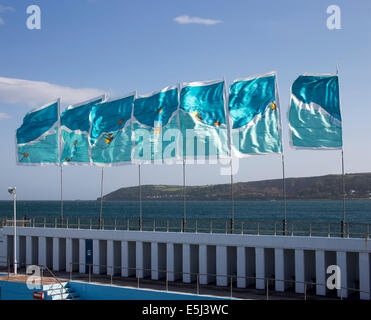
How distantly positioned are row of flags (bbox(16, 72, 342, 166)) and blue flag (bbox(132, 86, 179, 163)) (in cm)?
6

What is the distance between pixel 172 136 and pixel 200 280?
360 inches

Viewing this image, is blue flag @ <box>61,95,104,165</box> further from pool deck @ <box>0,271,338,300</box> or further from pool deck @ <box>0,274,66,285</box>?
pool deck @ <box>0,274,66,285</box>

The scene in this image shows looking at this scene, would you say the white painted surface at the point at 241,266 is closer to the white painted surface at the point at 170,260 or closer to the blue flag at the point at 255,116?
the white painted surface at the point at 170,260

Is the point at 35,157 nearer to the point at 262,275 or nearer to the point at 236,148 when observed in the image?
the point at 236,148

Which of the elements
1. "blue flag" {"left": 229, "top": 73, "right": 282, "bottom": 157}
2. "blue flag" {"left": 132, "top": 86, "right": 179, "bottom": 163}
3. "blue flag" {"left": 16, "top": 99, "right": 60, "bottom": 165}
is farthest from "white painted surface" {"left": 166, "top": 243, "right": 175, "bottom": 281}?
"blue flag" {"left": 16, "top": 99, "right": 60, "bottom": 165}

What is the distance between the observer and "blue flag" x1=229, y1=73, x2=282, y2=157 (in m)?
32.6

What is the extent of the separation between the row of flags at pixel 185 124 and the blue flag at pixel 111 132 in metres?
0.07

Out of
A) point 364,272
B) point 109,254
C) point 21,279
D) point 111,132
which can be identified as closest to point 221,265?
point 364,272

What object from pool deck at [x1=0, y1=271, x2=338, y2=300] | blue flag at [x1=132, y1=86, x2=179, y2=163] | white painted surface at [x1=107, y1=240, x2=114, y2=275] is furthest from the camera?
white painted surface at [x1=107, y1=240, x2=114, y2=275]

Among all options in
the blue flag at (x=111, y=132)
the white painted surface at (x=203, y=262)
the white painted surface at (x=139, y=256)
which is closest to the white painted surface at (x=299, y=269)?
the white painted surface at (x=203, y=262)

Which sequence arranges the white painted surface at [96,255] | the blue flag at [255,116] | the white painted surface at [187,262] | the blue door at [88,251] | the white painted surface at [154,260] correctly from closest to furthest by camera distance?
the blue flag at [255,116] < the white painted surface at [187,262] < the white painted surface at [154,260] < the white painted surface at [96,255] < the blue door at [88,251]

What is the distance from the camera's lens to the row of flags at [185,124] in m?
31.6

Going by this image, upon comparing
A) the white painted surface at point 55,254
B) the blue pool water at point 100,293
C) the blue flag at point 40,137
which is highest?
the blue flag at point 40,137
